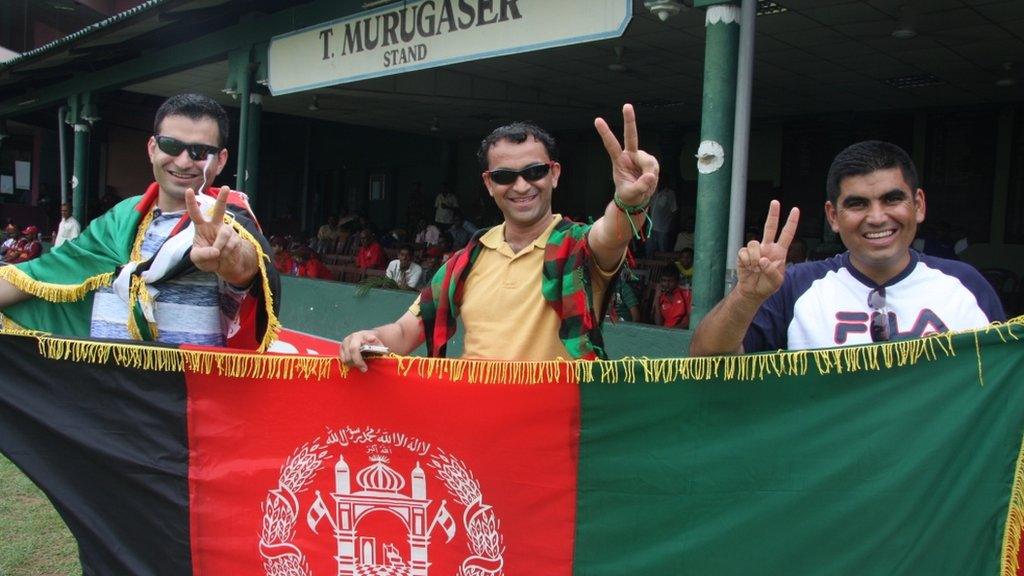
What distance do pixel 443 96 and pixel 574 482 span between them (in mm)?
9497

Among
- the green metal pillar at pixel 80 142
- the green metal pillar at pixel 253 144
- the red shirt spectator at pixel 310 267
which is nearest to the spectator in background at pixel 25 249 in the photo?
the green metal pillar at pixel 80 142

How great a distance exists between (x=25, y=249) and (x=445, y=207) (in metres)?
8.14

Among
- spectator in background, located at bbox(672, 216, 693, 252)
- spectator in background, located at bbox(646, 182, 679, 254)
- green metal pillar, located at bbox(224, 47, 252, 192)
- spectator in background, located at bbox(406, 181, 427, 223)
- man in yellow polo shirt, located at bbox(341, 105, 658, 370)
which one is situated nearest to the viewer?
man in yellow polo shirt, located at bbox(341, 105, 658, 370)

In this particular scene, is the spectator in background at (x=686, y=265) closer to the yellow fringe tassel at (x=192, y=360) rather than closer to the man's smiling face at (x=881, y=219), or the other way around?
the man's smiling face at (x=881, y=219)

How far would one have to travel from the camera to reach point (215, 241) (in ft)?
7.03

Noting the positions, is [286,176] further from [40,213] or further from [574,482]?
[574,482]

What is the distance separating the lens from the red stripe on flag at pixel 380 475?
2.14 metres

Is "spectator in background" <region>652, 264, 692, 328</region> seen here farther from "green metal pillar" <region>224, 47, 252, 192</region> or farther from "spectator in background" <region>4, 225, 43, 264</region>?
"spectator in background" <region>4, 225, 43, 264</region>

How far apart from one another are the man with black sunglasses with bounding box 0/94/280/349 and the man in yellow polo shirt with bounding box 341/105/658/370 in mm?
470

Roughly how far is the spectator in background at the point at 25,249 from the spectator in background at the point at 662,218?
11.3 m

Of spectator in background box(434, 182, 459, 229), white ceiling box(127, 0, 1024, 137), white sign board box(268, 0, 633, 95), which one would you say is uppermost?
white ceiling box(127, 0, 1024, 137)

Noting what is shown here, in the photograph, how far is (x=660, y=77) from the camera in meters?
9.22

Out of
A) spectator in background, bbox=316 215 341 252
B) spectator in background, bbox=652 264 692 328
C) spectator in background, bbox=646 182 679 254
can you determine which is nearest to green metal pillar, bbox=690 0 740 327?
spectator in background, bbox=652 264 692 328

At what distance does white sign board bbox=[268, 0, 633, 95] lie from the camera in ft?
16.9
